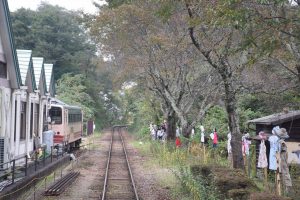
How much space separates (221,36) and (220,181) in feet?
29.8

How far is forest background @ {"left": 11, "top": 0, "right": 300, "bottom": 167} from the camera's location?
36.6ft

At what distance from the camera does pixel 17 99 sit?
1838 cm

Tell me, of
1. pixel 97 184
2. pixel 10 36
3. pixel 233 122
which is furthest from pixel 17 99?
pixel 233 122

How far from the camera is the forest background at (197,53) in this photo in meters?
11.1

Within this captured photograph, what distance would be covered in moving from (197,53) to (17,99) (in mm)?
9395

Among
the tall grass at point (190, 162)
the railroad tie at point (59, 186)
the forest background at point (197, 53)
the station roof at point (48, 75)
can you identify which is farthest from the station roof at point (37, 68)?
the tall grass at point (190, 162)

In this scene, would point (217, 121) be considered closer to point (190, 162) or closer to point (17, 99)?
point (190, 162)

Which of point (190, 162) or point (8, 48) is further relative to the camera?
point (190, 162)

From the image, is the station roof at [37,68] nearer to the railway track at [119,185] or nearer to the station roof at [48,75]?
the station roof at [48,75]

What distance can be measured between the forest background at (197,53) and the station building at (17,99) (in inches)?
159

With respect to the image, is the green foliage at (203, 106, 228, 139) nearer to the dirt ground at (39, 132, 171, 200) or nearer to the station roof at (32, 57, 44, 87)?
the dirt ground at (39, 132, 171, 200)

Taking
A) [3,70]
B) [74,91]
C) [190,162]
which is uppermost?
[74,91]

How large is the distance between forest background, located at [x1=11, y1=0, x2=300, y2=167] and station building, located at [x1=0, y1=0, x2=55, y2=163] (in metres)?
4.04

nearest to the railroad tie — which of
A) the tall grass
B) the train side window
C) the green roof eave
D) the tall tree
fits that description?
the tall grass
